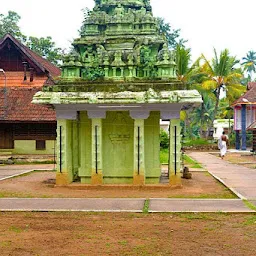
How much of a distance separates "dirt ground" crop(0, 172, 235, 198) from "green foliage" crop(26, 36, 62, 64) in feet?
91.4

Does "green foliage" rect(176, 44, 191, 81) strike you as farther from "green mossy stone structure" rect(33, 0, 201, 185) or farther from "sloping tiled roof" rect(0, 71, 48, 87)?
"green mossy stone structure" rect(33, 0, 201, 185)

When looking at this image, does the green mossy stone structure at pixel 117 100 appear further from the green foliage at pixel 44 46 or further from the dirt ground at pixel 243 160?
the green foliage at pixel 44 46

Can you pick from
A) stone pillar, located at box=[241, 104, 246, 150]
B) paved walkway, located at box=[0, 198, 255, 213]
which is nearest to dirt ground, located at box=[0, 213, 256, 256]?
paved walkway, located at box=[0, 198, 255, 213]

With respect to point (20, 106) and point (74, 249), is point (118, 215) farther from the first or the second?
point (20, 106)

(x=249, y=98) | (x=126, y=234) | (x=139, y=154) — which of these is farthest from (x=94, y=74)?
(x=249, y=98)

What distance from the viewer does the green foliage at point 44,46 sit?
138 ft

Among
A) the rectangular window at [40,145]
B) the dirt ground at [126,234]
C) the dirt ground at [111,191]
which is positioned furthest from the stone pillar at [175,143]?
the rectangular window at [40,145]

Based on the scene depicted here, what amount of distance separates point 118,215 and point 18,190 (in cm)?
494

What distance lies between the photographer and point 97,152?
1388 centimetres

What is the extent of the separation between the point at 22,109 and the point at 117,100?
569 inches

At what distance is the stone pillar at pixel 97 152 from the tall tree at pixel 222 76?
99.3 ft

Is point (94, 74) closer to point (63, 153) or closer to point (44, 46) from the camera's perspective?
point (63, 153)

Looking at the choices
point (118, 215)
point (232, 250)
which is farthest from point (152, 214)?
point (232, 250)

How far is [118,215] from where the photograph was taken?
9727mm
